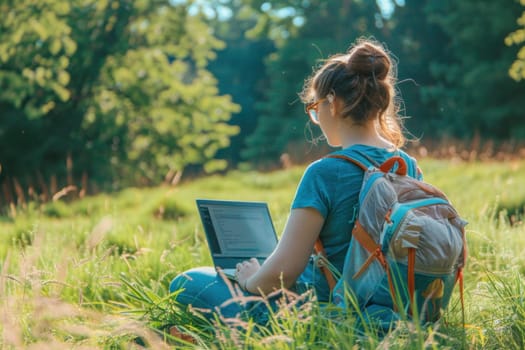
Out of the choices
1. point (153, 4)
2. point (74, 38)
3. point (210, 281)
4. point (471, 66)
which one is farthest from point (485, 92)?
point (210, 281)

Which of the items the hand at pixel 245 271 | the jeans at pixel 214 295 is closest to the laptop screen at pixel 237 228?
the jeans at pixel 214 295

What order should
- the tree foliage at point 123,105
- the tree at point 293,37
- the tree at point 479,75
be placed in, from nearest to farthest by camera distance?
the tree foliage at point 123,105, the tree at point 479,75, the tree at point 293,37

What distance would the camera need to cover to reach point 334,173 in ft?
8.35

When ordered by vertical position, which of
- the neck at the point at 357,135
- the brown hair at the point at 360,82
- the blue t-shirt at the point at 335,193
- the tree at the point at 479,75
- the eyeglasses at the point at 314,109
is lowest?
the tree at the point at 479,75

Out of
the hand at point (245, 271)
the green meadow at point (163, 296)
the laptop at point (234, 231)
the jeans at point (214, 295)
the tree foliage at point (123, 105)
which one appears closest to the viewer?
Answer: the green meadow at point (163, 296)

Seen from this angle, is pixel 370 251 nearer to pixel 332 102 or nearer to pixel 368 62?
pixel 332 102

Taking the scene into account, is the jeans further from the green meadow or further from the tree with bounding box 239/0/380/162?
the tree with bounding box 239/0/380/162

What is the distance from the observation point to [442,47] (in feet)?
81.6

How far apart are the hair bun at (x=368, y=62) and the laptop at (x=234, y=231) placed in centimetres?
88

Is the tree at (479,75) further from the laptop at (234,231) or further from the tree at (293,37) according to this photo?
the laptop at (234,231)

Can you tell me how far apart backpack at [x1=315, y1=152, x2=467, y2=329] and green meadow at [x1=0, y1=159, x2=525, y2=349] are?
0.14 metres

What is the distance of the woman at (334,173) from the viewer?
2.51 metres

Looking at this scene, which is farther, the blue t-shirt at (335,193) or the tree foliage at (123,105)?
the tree foliage at (123,105)

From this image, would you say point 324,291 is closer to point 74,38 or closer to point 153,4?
point 74,38
